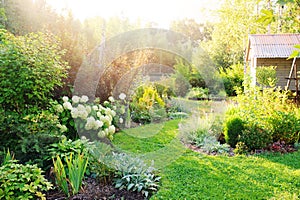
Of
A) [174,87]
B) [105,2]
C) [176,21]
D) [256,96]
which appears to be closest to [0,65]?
[105,2]

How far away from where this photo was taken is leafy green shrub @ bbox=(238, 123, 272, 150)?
15.4 feet

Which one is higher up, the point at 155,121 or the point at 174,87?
the point at 174,87

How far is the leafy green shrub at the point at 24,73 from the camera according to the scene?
3.35 meters

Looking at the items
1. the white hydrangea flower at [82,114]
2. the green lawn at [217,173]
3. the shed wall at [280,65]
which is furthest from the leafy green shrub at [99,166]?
the shed wall at [280,65]

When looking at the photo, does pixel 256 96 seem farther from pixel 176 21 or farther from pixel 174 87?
pixel 176 21

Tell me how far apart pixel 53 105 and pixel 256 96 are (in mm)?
3737

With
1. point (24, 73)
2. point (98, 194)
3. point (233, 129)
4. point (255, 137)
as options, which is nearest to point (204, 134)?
point (233, 129)

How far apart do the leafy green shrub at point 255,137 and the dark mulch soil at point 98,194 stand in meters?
2.50

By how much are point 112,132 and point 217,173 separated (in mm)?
1739

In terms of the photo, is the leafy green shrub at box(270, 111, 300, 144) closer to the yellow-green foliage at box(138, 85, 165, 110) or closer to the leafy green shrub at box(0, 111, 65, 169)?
the yellow-green foliage at box(138, 85, 165, 110)

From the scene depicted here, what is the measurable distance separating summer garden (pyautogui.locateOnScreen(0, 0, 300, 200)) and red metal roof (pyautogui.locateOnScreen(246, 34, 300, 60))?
4.78 meters

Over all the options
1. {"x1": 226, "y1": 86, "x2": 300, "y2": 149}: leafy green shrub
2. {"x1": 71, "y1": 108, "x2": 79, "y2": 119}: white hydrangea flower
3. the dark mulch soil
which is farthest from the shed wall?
the dark mulch soil

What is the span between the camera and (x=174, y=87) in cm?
1145

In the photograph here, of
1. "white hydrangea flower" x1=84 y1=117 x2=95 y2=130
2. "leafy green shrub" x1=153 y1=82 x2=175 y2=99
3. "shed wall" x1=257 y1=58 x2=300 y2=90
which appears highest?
"shed wall" x1=257 y1=58 x2=300 y2=90
